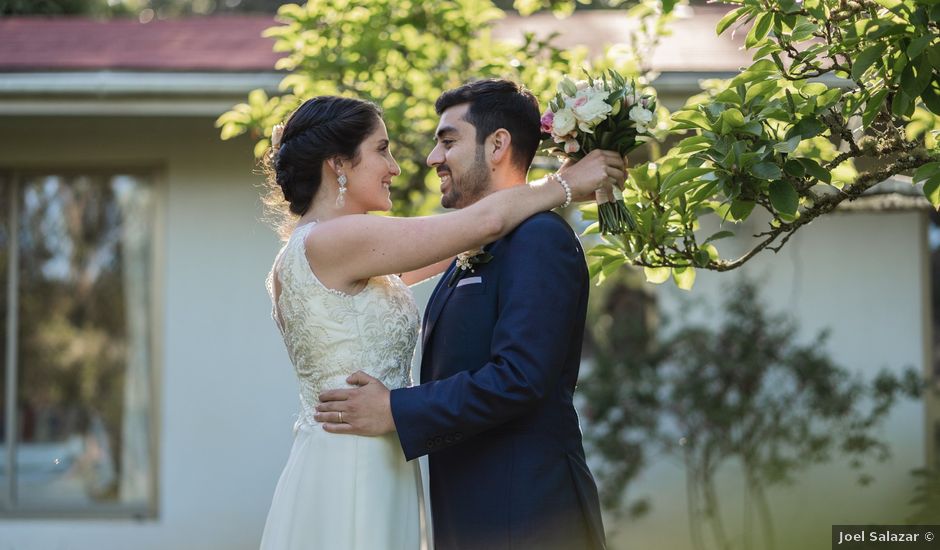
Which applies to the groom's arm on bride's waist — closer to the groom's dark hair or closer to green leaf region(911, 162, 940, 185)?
the groom's dark hair

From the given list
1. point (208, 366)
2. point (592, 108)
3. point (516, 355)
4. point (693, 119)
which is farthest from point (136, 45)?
point (693, 119)

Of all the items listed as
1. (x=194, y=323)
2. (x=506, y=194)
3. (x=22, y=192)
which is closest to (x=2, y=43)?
(x=22, y=192)

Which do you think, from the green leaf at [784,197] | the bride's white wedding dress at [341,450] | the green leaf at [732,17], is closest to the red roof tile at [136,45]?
the bride's white wedding dress at [341,450]

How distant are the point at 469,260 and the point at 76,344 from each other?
529 centimetres

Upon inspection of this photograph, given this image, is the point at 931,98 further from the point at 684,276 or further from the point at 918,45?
the point at 684,276

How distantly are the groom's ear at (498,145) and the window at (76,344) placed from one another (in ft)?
15.4

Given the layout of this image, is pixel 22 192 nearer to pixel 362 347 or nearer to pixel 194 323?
pixel 194 323

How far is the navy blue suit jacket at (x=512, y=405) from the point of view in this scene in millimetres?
3018

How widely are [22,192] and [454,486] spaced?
212 inches

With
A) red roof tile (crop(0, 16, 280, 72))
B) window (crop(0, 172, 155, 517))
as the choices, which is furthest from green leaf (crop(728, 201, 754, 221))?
window (crop(0, 172, 155, 517))

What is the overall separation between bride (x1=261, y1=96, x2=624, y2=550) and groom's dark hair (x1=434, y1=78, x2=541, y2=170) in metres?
0.24

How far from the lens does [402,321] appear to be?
3.43 m

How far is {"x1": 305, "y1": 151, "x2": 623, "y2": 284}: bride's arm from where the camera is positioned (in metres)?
3.18

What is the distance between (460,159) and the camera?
342 cm
